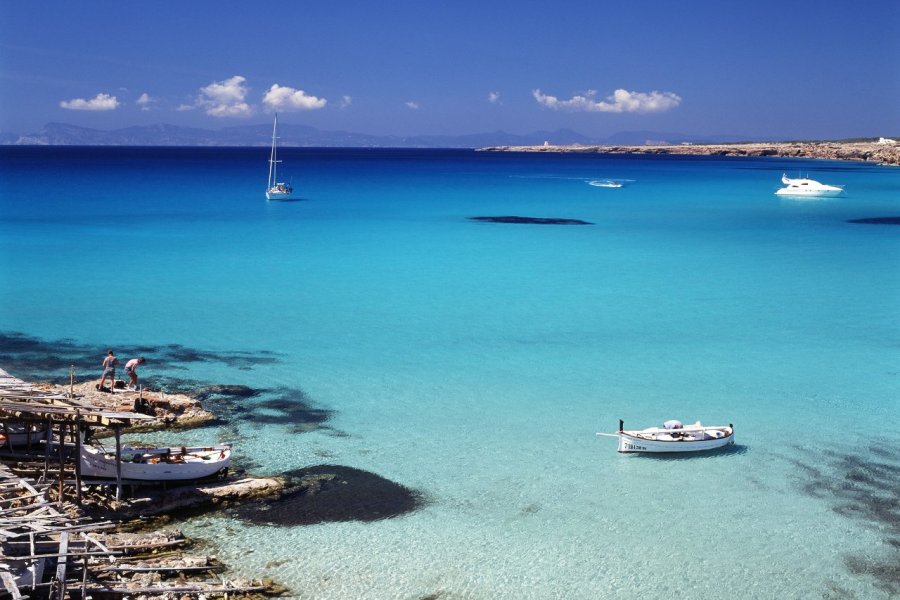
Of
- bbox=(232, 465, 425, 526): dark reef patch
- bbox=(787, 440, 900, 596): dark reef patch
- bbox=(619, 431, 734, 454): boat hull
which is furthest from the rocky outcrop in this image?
bbox=(787, 440, 900, 596): dark reef patch

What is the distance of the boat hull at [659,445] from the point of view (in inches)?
778

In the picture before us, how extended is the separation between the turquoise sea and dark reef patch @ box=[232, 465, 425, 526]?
0.85 feet

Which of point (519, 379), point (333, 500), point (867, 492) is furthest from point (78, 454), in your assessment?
point (867, 492)

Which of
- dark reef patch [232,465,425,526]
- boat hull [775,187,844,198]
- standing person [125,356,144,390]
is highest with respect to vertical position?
boat hull [775,187,844,198]

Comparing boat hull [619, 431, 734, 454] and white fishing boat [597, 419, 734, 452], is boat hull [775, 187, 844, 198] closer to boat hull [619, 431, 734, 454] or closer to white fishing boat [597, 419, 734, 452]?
white fishing boat [597, 419, 734, 452]

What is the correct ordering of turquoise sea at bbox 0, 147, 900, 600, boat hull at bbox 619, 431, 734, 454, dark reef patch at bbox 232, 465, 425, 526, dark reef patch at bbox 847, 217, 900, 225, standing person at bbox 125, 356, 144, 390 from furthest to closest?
1. dark reef patch at bbox 847, 217, 900, 225
2. standing person at bbox 125, 356, 144, 390
3. boat hull at bbox 619, 431, 734, 454
4. dark reef patch at bbox 232, 465, 425, 526
5. turquoise sea at bbox 0, 147, 900, 600

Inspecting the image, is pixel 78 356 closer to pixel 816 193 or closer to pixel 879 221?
pixel 879 221

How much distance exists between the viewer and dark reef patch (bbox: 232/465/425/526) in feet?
55.0

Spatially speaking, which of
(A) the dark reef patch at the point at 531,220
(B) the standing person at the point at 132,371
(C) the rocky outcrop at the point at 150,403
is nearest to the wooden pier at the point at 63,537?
(C) the rocky outcrop at the point at 150,403

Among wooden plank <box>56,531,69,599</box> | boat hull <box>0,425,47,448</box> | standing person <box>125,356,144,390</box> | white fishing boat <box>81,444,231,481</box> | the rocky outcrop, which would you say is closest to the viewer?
wooden plank <box>56,531,69,599</box>

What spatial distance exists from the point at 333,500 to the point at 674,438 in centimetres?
797

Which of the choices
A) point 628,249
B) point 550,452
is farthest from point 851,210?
point 550,452

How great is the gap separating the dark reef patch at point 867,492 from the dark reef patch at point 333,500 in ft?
27.3

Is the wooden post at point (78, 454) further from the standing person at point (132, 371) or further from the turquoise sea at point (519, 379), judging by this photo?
the standing person at point (132, 371)
